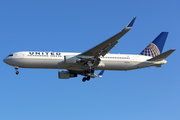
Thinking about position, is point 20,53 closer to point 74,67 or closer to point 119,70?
point 74,67

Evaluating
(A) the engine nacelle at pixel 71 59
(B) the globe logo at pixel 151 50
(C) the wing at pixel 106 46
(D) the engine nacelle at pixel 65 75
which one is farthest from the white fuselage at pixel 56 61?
(D) the engine nacelle at pixel 65 75

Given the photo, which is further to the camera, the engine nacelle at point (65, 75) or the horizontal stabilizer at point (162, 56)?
the engine nacelle at point (65, 75)

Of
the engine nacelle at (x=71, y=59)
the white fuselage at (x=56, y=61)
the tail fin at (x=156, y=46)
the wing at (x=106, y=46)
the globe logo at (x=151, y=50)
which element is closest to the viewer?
the wing at (x=106, y=46)

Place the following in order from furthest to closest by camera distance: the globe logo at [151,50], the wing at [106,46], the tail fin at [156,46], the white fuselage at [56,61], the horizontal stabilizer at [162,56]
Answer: the tail fin at [156,46] → the globe logo at [151,50] → the horizontal stabilizer at [162,56] → the white fuselage at [56,61] → the wing at [106,46]

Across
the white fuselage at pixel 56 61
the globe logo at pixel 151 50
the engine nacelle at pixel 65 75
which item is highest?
the globe logo at pixel 151 50

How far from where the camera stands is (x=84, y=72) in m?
53.1

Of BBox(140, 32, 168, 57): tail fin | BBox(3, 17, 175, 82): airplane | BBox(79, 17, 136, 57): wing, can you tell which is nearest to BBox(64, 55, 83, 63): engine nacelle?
BBox(3, 17, 175, 82): airplane

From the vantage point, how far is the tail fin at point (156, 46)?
54.7m

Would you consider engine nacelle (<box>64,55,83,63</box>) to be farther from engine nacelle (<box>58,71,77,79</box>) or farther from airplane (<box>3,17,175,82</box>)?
engine nacelle (<box>58,71,77,79</box>)

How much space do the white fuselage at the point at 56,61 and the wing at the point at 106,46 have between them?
2353mm

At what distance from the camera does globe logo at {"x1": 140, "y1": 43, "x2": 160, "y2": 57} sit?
54375 millimetres

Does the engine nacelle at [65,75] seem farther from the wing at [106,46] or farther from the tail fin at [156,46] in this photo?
the tail fin at [156,46]

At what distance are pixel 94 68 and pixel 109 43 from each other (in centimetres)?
653

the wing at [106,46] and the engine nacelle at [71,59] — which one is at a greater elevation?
the wing at [106,46]
